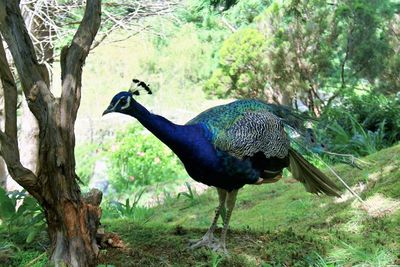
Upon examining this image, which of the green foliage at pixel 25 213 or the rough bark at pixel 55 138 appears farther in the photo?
the green foliage at pixel 25 213

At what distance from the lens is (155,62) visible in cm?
1475

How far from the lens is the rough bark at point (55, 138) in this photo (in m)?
2.59

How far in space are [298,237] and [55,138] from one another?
1.77 metres

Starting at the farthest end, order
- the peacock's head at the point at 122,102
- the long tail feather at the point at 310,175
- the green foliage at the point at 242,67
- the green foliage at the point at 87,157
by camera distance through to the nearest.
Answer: the green foliage at the point at 87,157, the green foliage at the point at 242,67, the long tail feather at the point at 310,175, the peacock's head at the point at 122,102

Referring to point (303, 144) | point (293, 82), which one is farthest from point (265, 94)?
point (303, 144)

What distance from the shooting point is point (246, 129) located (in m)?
3.29

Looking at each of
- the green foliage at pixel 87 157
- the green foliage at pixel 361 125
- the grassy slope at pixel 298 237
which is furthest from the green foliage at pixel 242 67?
the grassy slope at pixel 298 237

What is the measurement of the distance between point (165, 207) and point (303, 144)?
127 inches

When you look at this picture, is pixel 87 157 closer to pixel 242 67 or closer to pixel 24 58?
pixel 242 67

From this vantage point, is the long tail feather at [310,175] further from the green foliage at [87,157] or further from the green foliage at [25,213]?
the green foliage at [87,157]

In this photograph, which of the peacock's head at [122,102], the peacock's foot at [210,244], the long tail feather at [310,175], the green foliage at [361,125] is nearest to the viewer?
the peacock's head at [122,102]

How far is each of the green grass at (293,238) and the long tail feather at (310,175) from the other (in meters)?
0.31

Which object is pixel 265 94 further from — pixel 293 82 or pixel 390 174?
pixel 390 174

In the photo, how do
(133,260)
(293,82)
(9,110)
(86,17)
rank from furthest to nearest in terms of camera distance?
1. (293,82)
2. (133,260)
3. (86,17)
4. (9,110)
